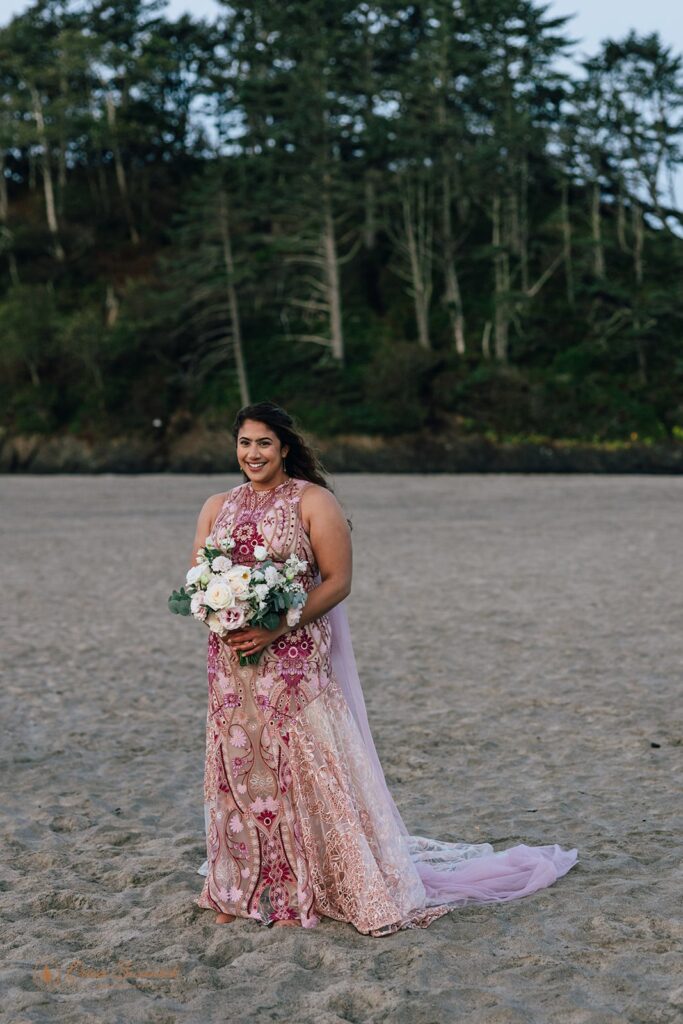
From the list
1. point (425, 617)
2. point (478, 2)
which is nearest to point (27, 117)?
point (478, 2)

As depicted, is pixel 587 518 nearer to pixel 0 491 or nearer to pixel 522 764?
pixel 522 764

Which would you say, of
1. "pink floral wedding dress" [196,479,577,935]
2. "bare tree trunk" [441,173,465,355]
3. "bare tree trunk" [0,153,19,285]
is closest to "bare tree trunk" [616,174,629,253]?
"bare tree trunk" [441,173,465,355]

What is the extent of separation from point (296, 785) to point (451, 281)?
43600mm

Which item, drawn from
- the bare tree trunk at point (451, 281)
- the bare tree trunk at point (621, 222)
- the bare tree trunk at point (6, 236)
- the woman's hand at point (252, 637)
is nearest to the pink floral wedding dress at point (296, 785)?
the woman's hand at point (252, 637)

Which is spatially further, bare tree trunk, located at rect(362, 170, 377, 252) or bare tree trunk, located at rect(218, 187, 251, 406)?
bare tree trunk, located at rect(362, 170, 377, 252)

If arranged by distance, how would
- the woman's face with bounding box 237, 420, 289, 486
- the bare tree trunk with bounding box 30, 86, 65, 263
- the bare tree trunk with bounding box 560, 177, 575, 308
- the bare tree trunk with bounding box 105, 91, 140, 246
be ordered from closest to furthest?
the woman's face with bounding box 237, 420, 289, 486
the bare tree trunk with bounding box 560, 177, 575, 308
the bare tree trunk with bounding box 30, 86, 65, 263
the bare tree trunk with bounding box 105, 91, 140, 246

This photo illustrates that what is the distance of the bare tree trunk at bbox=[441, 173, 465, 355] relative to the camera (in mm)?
45312

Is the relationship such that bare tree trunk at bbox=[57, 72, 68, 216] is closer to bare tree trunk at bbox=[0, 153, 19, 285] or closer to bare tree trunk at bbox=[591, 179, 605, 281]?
bare tree trunk at bbox=[0, 153, 19, 285]

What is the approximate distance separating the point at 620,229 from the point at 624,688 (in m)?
43.5

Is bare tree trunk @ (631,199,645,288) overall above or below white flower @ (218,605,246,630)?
above

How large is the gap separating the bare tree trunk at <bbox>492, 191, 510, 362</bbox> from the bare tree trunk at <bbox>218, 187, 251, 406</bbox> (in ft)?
34.5

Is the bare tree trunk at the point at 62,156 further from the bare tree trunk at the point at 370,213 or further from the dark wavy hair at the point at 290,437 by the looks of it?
the dark wavy hair at the point at 290,437

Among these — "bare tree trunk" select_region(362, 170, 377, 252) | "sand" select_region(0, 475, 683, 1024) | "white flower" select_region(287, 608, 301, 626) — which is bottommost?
"sand" select_region(0, 475, 683, 1024)

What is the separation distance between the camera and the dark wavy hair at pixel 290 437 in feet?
13.5
